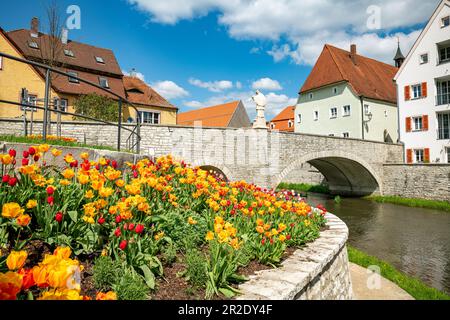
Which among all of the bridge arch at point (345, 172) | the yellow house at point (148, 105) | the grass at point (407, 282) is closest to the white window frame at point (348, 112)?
the bridge arch at point (345, 172)

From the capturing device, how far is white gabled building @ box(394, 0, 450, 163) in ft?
67.5

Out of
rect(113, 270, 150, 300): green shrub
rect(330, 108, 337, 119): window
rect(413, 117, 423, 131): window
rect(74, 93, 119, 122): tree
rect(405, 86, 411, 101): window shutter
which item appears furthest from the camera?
rect(330, 108, 337, 119): window

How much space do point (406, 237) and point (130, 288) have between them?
1237 cm

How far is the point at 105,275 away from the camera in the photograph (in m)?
2.15

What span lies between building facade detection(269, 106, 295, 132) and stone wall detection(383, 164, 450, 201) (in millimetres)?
17943

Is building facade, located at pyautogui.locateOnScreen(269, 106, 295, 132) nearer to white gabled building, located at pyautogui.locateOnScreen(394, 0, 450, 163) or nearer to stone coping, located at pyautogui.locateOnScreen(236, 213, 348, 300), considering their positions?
white gabled building, located at pyautogui.locateOnScreen(394, 0, 450, 163)

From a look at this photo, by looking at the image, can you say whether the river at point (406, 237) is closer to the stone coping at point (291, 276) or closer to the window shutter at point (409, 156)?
the stone coping at point (291, 276)

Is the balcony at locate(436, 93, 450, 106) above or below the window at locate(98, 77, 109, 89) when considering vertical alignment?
below

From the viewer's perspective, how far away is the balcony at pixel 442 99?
20.5 metres

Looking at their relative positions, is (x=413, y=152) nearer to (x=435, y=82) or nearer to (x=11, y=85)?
(x=435, y=82)

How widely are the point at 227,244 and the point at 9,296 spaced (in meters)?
1.80

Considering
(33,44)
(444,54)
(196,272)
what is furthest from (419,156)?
(33,44)

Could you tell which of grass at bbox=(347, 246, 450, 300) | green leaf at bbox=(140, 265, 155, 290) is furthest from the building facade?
green leaf at bbox=(140, 265, 155, 290)

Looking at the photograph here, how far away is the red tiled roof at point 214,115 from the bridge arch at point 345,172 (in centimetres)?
1361
